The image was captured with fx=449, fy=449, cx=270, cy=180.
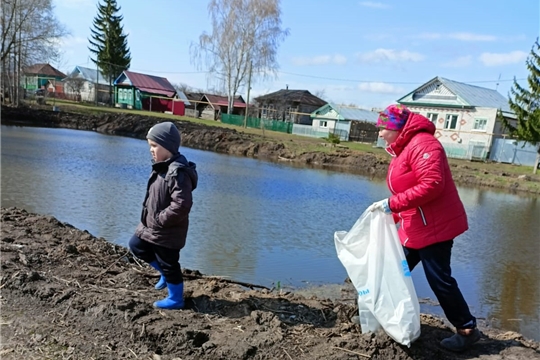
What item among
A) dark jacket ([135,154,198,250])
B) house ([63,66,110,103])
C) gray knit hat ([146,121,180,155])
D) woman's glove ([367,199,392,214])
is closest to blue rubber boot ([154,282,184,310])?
dark jacket ([135,154,198,250])

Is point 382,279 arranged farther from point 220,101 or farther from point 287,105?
point 220,101

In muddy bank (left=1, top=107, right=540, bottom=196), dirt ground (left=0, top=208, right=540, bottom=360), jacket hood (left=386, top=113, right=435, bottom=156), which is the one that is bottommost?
muddy bank (left=1, top=107, right=540, bottom=196)

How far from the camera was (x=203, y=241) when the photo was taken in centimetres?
779

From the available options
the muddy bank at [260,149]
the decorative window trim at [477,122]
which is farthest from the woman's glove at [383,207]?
the decorative window trim at [477,122]

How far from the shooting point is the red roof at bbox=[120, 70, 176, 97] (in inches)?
2564

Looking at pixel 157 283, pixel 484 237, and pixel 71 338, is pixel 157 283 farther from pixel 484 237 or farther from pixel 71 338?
pixel 484 237

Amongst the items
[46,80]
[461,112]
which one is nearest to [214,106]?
[46,80]

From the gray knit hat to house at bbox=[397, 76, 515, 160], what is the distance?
118 feet

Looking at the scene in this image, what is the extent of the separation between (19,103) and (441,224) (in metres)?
42.8

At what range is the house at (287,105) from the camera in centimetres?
6131

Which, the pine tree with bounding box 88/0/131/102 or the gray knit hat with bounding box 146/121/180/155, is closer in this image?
the gray knit hat with bounding box 146/121/180/155

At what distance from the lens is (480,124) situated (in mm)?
39906

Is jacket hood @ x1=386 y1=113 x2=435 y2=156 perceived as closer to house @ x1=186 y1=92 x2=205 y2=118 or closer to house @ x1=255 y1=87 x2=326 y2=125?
house @ x1=255 y1=87 x2=326 y2=125

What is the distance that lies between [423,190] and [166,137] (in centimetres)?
208
